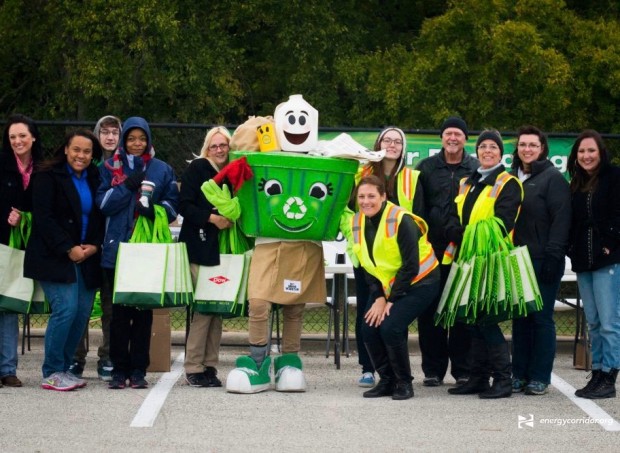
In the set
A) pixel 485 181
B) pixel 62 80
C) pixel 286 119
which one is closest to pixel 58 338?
pixel 286 119

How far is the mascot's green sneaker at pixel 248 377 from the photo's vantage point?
898cm

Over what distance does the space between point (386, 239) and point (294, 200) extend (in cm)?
67

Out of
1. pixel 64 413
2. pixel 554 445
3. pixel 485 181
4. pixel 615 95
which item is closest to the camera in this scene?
pixel 554 445

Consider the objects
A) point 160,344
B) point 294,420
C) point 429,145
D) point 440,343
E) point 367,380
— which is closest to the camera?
point 294,420

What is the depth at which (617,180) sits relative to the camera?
897 centimetres

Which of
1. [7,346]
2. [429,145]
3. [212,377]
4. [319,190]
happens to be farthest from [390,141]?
[429,145]

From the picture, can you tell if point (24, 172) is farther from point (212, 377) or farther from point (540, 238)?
point (540, 238)

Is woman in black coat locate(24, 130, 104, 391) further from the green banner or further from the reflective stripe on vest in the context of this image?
the green banner

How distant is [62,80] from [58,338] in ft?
49.3

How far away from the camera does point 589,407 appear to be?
8.67 m

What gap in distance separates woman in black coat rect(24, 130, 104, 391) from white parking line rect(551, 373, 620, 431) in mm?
3311

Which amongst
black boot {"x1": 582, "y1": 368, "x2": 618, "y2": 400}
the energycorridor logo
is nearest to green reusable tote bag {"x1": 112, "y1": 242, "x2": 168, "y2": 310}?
the energycorridor logo

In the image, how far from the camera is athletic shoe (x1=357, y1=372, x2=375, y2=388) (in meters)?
9.57

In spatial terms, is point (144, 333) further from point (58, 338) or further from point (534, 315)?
point (534, 315)
